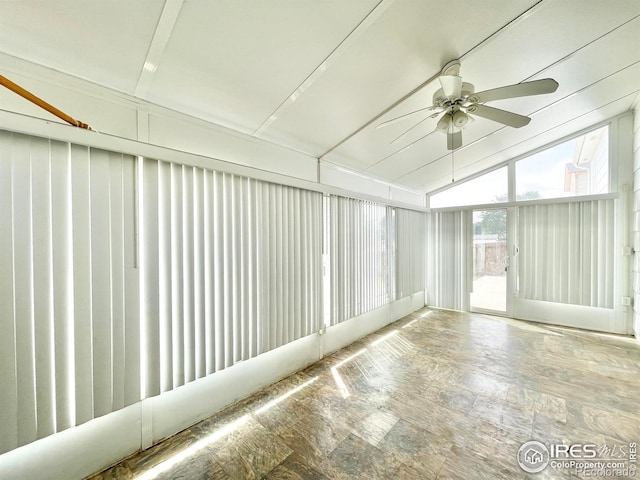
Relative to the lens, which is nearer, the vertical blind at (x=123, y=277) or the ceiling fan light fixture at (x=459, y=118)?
the vertical blind at (x=123, y=277)

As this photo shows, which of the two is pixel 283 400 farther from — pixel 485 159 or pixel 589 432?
pixel 485 159

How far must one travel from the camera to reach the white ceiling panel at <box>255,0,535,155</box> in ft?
4.96

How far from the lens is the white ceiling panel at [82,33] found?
1.11 metres

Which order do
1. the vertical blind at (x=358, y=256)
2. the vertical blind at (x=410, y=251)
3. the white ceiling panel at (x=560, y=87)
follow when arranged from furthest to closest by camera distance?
the vertical blind at (x=410, y=251) < the vertical blind at (x=358, y=256) < the white ceiling panel at (x=560, y=87)

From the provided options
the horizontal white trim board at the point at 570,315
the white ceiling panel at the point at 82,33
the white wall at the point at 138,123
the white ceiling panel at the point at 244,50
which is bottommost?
the horizontal white trim board at the point at 570,315

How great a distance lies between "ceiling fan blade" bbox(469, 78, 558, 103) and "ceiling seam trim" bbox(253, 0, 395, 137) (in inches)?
34.1

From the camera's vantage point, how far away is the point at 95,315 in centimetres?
142

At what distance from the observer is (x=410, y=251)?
4.45m

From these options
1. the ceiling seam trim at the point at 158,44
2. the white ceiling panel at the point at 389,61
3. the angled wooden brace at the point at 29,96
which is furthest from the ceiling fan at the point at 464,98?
the angled wooden brace at the point at 29,96

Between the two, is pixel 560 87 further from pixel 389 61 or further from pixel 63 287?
pixel 63 287

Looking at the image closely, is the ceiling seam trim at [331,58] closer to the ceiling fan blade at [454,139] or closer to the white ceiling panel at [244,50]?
the white ceiling panel at [244,50]

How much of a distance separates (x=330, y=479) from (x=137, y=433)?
129cm

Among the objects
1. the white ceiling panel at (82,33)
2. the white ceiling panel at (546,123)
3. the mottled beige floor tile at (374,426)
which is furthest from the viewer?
the white ceiling panel at (546,123)

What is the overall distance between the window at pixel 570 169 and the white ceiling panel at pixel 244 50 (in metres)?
4.24
